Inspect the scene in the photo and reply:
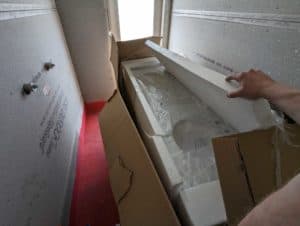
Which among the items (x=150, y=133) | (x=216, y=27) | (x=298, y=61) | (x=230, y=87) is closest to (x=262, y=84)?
(x=230, y=87)

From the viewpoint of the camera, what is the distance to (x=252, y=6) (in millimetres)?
755

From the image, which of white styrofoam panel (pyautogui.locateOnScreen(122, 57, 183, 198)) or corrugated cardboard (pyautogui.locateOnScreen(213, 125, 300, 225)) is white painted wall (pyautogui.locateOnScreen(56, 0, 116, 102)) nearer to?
white styrofoam panel (pyautogui.locateOnScreen(122, 57, 183, 198))

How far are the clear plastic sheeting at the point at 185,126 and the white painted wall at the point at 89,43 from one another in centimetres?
93

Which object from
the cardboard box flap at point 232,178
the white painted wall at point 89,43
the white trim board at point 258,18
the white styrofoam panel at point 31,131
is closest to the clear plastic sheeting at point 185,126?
the cardboard box flap at point 232,178

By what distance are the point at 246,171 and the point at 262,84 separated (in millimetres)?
263

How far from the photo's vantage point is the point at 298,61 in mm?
596

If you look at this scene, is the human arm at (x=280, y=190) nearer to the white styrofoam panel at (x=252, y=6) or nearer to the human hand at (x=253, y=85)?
the human hand at (x=253, y=85)

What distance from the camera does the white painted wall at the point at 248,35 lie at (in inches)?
24.4

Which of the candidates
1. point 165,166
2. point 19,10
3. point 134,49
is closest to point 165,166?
point 165,166

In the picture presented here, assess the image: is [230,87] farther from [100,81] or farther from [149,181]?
[100,81]

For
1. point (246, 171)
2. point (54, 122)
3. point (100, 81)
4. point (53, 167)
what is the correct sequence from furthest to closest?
1. point (100, 81)
2. point (54, 122)
3. point (53, 167)
4. point (246, 171)

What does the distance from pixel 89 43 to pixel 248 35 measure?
152 cm

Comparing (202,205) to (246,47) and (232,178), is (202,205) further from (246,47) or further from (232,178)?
(246,47)

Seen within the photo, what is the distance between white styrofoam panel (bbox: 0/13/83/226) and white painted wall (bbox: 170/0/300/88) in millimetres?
1021
